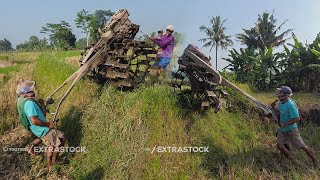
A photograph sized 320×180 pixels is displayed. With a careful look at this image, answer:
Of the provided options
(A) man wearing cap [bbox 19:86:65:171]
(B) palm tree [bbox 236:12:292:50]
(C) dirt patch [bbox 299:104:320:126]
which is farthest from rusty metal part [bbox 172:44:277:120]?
(B) palm tree [bbox 236:12:292:50]

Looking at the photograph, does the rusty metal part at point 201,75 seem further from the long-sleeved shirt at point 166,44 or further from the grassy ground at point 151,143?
the long-sleeved shirt at point 166,44

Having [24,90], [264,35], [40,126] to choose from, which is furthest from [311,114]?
[264,35]

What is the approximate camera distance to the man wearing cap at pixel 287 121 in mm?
5183

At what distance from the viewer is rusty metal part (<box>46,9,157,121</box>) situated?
21.3ft

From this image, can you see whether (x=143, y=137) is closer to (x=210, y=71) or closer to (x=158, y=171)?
(x=158, y=171)

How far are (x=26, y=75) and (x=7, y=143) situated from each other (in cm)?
436

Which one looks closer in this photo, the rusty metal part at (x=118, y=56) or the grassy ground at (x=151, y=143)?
the grassy ground at (x=151, y=143)

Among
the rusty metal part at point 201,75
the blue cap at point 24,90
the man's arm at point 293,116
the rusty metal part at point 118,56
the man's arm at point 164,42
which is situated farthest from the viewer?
the man's arm at point 164,42

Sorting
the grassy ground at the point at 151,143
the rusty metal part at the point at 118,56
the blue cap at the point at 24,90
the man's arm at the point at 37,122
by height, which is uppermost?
the rusty metal part at the point at 118,56

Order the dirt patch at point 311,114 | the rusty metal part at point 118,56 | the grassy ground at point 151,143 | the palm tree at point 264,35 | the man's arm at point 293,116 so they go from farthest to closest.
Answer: the palm tree at point 264,35
the dirt patch at point 311,114
the rusty metal part at point 118,56
the grassy ground at point 151,143
the man's arm at point 293,116

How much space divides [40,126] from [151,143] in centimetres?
170

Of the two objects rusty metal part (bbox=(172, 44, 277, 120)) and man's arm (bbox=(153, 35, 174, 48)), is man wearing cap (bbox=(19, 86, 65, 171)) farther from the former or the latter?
man's arm (bbox=(153, 35, 174, 48))

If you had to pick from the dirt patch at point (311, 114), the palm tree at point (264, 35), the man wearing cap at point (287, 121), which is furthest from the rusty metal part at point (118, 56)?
the palm tree at point (264, 35)

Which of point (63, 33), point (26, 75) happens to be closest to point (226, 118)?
point (26, 75)
